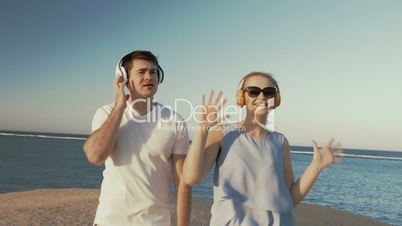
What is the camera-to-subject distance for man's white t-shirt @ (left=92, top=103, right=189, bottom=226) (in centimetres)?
299

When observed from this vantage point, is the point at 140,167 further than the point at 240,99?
No

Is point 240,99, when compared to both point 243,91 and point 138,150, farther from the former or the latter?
point 138,150

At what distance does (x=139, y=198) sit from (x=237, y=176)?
2.52 ft

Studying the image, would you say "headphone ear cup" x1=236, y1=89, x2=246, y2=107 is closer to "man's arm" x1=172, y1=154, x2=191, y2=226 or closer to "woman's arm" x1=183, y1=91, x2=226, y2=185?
"woman's arm" x1=183, y1=91, x2=226, y2=185

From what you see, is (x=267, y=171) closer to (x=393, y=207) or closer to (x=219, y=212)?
(x=219, y=212)

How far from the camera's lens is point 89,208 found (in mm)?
13789

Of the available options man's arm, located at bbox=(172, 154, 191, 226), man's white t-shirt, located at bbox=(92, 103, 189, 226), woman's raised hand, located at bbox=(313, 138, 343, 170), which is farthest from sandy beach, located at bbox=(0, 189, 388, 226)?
woman's raised hand, located at bbox=(313, 138, 343, 170)

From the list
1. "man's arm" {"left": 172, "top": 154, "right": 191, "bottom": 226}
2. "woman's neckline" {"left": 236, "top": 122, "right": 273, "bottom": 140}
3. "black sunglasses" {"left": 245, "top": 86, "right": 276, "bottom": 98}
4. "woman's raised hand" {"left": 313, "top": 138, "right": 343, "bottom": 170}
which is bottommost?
"man's arm" {"left": 172, "top": 154, "right": 191, "bottom": 226}

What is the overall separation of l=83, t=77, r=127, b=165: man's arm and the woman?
592 millimetres

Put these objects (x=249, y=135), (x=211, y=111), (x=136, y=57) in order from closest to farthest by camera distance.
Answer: (x=211, y=111), (x=249, y=135), (x=136, y=57)

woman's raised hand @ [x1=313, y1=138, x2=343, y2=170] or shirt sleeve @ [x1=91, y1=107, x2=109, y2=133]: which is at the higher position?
shirt sleeve @ [x1=91, y1=107, x2=109, y2=133]

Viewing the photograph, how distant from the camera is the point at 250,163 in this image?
9.75 ft

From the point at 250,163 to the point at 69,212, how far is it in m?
11.6

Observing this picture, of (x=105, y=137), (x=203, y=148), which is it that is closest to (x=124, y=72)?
(x=105, y=137)
